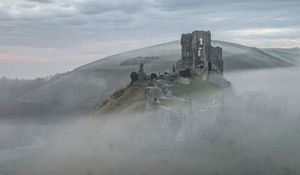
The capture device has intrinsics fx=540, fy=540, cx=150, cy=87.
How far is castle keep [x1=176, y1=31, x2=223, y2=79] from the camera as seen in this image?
17588 centimetres

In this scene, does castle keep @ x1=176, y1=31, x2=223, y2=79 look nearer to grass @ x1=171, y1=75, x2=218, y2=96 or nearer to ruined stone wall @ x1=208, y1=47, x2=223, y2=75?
ruined stone wall @ x1=208, y1=47, x2=223, y2=75

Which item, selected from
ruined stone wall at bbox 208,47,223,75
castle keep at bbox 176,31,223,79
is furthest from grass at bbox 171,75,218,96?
ruined stone wall at bbox 208,47,223,75

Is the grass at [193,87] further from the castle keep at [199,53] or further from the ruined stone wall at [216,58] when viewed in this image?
the ruined stone wall at [216,58]

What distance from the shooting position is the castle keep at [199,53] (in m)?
176

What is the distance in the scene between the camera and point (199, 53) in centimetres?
17762

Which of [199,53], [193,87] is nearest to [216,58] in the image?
[199,53]

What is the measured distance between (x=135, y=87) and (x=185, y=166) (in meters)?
35.0

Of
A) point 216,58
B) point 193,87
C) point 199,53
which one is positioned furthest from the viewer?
point 216,58

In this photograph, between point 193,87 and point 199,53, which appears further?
point 199,53

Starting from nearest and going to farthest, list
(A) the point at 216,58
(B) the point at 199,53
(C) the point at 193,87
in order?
(C) the point at 193,87, (B) the point at 199,53, (A) the point at 216,58

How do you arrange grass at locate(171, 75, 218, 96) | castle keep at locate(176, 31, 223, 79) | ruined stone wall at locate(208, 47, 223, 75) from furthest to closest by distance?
ruined stone wall at locate(208, 47, 223, 75), castle keep at locate(176, 31, 223, 79), grass at locate(171, 75, 218, 96)

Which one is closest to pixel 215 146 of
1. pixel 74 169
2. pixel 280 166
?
pixel 280 166

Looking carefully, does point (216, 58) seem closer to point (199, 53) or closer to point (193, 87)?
point (199, 53)

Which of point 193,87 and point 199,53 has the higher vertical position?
point 199,53
